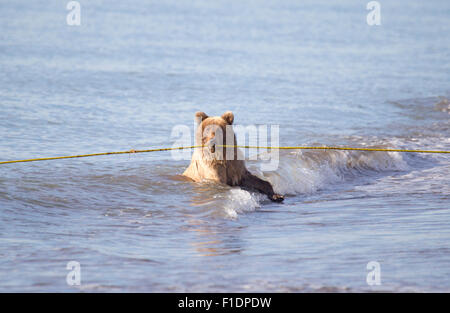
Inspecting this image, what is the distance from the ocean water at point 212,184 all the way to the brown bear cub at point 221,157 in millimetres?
200

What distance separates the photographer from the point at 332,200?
32.7 ft

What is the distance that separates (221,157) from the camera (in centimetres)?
952

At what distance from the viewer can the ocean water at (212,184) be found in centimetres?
636

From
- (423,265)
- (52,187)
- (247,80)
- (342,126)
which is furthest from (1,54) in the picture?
(423,265)

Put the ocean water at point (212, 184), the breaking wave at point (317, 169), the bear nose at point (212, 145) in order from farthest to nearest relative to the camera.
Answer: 1. the breaking wave at point (317, 169)
2. the bear nose at point (212, 145)
3. the ocean water at point (212, 184)

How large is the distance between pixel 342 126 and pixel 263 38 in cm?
1754

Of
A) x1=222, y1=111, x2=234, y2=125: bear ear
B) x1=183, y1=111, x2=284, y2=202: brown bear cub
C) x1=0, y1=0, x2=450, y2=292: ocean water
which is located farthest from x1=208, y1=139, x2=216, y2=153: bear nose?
x1=0, y1=0, x2=450, y2=292: ocean water

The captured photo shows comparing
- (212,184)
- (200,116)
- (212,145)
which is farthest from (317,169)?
(200,116)

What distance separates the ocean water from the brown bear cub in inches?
7.9

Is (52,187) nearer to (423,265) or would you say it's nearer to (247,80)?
(423,265)

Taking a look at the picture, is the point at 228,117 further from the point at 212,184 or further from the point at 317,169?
the point at 317,169

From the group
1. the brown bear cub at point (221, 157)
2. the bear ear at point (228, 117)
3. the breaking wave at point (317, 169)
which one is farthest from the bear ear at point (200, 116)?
the breaking wave at point (317, 169)

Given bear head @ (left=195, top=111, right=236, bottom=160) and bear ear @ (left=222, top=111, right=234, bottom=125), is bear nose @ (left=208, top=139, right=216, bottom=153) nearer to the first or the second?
bear head @ (left=195, top=111, right=236, bottom=160)

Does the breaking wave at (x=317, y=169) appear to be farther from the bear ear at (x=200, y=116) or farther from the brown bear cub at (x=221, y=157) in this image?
the bear ear at (x=200, y=116)
